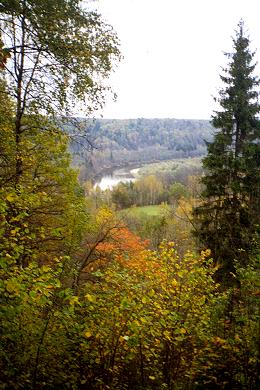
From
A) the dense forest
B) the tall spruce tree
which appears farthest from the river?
the dense forest

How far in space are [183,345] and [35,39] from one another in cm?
637

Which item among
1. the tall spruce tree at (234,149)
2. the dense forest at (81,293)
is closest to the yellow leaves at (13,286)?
the dense forest at (81,293)

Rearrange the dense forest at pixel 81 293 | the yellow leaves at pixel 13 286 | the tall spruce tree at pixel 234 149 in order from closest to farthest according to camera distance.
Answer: the yellow leaves at pixel 13 286 < the dense forest at pixel 81 293 < the tall spruce tree at pixel 234 149

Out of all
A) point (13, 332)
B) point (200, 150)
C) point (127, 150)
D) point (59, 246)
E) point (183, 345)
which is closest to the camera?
point (13, 332)

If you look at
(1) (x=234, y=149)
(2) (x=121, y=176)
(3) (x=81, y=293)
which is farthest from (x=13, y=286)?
(2) (x=121, y=176)

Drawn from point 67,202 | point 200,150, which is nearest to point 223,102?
point 67,202

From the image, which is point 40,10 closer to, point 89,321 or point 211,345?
point 89,321

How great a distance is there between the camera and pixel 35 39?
6262mm

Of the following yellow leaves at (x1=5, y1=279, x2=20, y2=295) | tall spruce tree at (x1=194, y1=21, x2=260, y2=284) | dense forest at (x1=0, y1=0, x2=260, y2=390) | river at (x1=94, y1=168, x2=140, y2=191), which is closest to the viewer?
yellow leaves at (x1=5, y1=279, x2=20, y2=295)

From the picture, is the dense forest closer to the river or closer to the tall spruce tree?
the tall spruce tree

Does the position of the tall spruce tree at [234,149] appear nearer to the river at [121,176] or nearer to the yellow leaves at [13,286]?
the yellow leaves at [13,286]

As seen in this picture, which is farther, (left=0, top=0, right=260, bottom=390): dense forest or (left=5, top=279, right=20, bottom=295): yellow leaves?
(left=0, top=0, right=260, bottom=390): dense forest

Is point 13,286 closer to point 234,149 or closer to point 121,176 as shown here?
point 234,149

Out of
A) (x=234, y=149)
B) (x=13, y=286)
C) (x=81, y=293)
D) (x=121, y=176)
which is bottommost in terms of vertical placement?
(x=121, y=176)
